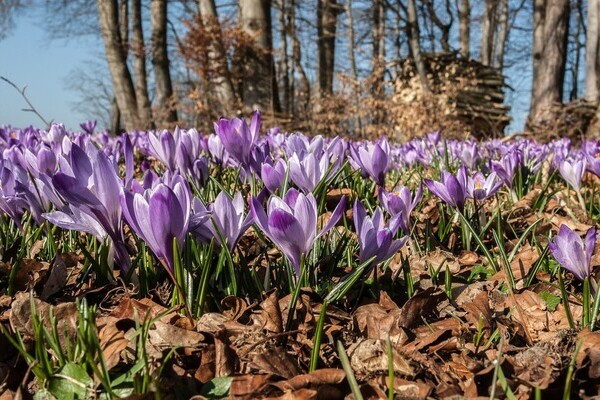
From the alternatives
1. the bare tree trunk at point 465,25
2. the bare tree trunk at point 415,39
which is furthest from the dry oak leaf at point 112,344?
the bare tree trunk at point 465,25

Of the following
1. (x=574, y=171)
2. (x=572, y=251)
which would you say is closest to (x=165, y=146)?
(x=572, y=251)

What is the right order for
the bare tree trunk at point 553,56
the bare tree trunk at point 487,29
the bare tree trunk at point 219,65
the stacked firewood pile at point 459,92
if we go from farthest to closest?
the bare tree trunk at point 487,29, the stacked firewood pile at point 459,92, the bare tree trunk at point 219,65, the bare tree trunk at point 553,56

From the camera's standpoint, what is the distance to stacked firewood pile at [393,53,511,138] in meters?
11.9

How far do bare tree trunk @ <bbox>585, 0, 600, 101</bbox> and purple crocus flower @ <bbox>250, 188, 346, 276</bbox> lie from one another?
1063 centimetres

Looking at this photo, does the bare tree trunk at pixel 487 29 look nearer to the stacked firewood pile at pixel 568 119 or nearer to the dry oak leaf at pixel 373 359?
the stacked firewood pile at pixel 568 119

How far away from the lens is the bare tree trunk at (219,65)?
1162 centimetres

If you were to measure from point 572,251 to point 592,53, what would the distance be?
35.7 feet

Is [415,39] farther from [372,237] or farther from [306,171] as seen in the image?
[372,237]

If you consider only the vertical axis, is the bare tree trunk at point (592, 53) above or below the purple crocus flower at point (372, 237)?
above

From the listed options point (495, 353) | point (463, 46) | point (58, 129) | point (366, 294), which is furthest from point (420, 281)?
point (463, 46)

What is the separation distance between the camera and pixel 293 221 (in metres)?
1.17

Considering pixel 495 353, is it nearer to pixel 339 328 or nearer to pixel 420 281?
pixel 339 328

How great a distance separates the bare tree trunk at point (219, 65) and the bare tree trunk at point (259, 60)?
0.61 metres

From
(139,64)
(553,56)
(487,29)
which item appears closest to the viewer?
(553,56)
